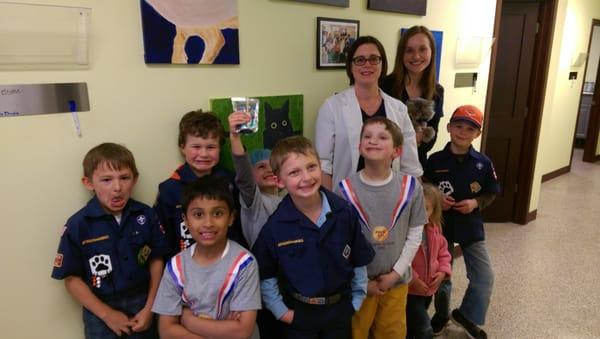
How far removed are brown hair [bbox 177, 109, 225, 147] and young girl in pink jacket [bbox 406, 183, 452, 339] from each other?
1.00 m

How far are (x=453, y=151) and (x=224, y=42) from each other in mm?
1304

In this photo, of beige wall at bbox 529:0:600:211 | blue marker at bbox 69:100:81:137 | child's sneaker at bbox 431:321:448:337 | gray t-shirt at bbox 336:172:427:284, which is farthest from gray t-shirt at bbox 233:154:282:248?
beige wall at bbox 529:0:600:211

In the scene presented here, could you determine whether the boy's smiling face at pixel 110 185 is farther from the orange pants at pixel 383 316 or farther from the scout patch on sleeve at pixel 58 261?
the orange pants at pixel 383 316

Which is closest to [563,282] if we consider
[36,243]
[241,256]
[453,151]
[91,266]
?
[453,151]

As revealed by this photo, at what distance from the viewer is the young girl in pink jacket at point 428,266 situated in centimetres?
185

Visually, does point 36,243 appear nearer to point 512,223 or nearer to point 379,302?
point 379,302

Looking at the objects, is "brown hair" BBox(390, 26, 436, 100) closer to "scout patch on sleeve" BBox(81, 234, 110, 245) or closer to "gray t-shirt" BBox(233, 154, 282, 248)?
"gray t-shirt" BBox(233, 154, 282, 248)

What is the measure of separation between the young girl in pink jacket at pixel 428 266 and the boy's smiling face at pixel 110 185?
51.0 inches

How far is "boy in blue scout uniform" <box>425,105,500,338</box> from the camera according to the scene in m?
2.06

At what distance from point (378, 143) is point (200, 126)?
0.71m

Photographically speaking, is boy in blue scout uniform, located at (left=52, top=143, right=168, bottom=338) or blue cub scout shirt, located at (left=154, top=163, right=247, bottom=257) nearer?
boy in blue scout uniform, located at (left=52, top=143, right=168, bottom=338)

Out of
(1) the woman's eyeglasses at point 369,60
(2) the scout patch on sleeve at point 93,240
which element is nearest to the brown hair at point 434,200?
(1) the woman's eyeglasses at point 369,60

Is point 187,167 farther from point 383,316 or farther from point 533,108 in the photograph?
point 533,108

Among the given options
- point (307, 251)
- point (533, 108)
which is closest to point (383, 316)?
point (307, 251)
